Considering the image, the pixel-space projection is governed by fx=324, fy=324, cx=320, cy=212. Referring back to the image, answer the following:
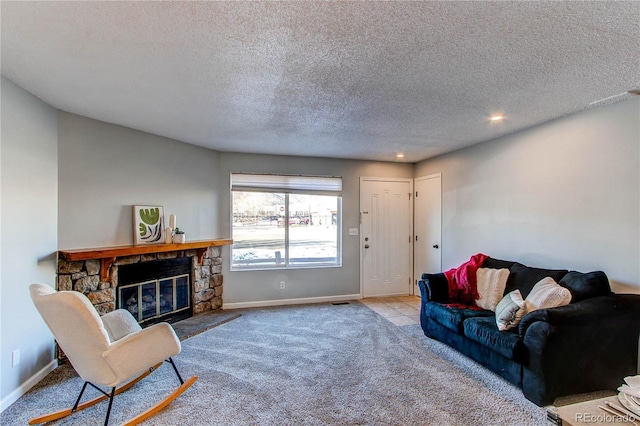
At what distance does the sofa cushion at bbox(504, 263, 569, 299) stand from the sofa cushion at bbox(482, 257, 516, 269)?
73 millimetres

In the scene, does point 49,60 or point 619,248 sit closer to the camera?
point 49,60

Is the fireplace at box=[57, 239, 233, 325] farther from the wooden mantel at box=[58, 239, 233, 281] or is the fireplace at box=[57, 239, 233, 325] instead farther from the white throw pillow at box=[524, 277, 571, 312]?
the white throw pillow at box=[524, 277, 571, 312]

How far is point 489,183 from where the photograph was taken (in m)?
4.08

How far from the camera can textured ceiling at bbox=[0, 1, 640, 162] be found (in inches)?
62.4

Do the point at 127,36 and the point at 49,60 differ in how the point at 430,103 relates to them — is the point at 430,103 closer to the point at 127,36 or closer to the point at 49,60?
the point at 127,36

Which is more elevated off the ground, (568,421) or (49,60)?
(49,60)

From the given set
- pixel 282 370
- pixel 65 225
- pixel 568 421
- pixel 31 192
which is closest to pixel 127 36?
pixel 31 192

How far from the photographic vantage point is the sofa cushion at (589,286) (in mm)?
2633

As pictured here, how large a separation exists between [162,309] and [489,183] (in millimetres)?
4417

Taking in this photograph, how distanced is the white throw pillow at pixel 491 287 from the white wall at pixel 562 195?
406 mm

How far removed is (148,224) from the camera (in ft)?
12.7

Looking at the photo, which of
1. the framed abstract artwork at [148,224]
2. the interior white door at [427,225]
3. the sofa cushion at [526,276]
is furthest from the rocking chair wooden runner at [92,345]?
the interior white door at [427,225]

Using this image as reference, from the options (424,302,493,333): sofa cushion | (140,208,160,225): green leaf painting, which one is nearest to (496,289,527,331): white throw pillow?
(424,302,493,333): sofa cushion

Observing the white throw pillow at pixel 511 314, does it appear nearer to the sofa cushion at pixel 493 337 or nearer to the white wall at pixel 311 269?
the sofa cushion at pixel 493 337
